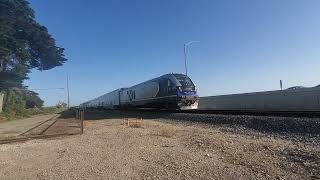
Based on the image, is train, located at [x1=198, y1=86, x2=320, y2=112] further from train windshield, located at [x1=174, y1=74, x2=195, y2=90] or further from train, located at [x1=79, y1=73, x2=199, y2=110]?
train windshield, located at [x1=174, y1=74, x2=195, y2=90]

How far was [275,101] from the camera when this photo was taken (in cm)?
2784

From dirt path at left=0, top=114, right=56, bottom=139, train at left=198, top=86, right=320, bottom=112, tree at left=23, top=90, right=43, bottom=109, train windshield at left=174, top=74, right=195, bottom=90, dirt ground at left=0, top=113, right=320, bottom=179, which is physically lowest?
dirt ground at left=0, top=113, right=320, bottom=179

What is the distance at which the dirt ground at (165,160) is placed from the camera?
8.04 m

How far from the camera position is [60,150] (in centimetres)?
1195

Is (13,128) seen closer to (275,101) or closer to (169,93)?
(169,93)

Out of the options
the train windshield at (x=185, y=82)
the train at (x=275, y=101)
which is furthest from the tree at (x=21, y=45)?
the train at (x=275, y=101)

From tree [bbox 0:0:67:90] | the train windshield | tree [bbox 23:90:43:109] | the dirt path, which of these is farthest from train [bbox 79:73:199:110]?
tree [bbox 23:90:43:109]

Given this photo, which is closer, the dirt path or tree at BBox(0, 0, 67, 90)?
the dirt path

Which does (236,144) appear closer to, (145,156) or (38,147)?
(145,156)

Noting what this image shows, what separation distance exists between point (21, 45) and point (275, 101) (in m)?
34.4

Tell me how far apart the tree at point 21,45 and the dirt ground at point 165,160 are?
122 feet

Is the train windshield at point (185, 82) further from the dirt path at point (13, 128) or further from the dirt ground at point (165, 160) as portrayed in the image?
the dirt ground at point (165, 160)

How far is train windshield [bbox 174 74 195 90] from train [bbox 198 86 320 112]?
4.64 meters

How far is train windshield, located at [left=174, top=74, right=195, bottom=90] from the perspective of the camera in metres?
29.7
